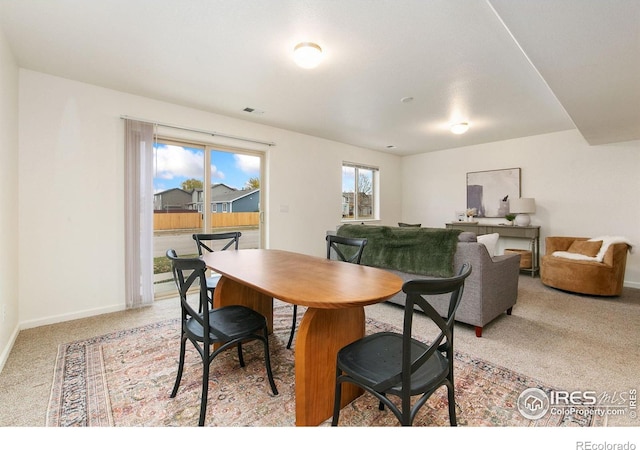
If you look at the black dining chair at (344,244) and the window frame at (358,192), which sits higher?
the window frame at (358,192)

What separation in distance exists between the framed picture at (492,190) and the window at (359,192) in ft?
6.46

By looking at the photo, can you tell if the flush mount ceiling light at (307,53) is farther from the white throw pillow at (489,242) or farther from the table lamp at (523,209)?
the table lamp at (523,209)

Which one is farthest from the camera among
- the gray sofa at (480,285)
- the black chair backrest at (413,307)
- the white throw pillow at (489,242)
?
the white throw pillow at (489,242)

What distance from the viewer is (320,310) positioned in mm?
1479

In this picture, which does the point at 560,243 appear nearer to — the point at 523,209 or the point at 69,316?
the point at 523,209

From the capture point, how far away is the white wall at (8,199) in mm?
2135

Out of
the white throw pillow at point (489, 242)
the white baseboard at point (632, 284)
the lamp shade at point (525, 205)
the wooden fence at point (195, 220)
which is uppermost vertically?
the lamp shade at point (525, 205)

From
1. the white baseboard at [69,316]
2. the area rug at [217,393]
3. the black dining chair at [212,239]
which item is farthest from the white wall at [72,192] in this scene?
the black dining chair at [212,239]

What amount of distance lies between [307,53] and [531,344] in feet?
9.93

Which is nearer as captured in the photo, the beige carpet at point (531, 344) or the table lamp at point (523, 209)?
the beige carpet at point (531, 344)

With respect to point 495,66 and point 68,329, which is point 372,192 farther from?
point 68,329

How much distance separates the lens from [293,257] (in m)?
2.37
